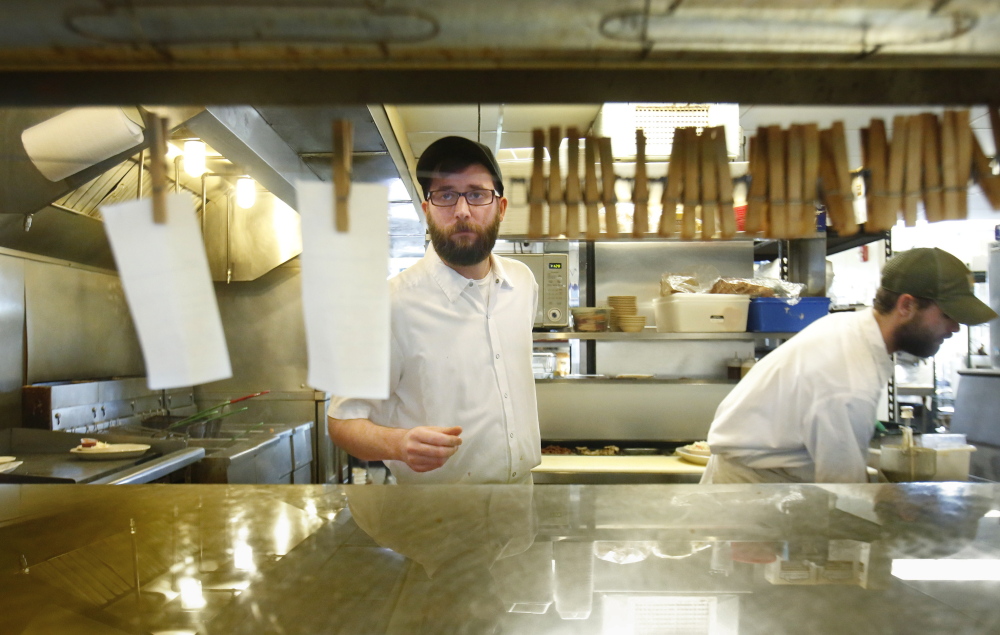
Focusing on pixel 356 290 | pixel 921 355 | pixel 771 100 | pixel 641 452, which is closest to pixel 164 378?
pixel 356 290

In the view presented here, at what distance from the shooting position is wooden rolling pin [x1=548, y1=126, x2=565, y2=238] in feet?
2.64

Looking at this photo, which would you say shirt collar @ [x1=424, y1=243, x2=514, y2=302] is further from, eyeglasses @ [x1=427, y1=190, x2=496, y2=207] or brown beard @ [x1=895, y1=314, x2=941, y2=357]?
brown beard @ [x1=895, y1=314, x2=941, y2=357]

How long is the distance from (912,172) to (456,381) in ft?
3.55

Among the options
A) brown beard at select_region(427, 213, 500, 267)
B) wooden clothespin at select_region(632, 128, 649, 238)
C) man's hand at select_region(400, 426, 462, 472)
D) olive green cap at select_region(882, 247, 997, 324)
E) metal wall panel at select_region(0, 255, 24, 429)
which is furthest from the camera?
metal wall panel at select_region(0, 255, 24, 429)

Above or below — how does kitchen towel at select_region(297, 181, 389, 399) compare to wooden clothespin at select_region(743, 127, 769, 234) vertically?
below

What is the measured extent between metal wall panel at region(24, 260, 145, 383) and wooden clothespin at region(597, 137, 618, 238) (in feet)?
10.2

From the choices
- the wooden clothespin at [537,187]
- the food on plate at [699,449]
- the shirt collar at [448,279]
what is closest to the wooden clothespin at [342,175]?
the wooden clothespin at [537,187]

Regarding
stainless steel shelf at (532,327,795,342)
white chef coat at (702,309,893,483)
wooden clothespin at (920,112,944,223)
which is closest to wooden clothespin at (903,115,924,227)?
wooden clothespin at (920,112,944,223)

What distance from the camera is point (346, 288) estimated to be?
0.61 m

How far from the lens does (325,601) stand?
2.23 ft

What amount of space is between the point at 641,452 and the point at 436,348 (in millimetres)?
2354

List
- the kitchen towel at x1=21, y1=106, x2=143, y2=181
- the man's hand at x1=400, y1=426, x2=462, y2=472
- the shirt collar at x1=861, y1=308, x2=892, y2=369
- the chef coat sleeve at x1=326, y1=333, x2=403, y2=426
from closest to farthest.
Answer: the kitchen towel at x1=21, y1=106, x2=143, y2=181
the man's hand at x1=400, y1=426, x2=462, y2=472
the chef coat sleeve at x1=326, y1=333, x2=403, y2=426
the shirt collar at x1=861, y1=308, x2=892, y2=369

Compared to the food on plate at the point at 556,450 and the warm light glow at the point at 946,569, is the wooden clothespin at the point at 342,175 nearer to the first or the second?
the warm light glow at the point at 946,569

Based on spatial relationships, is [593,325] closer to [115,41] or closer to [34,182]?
[34,182]
